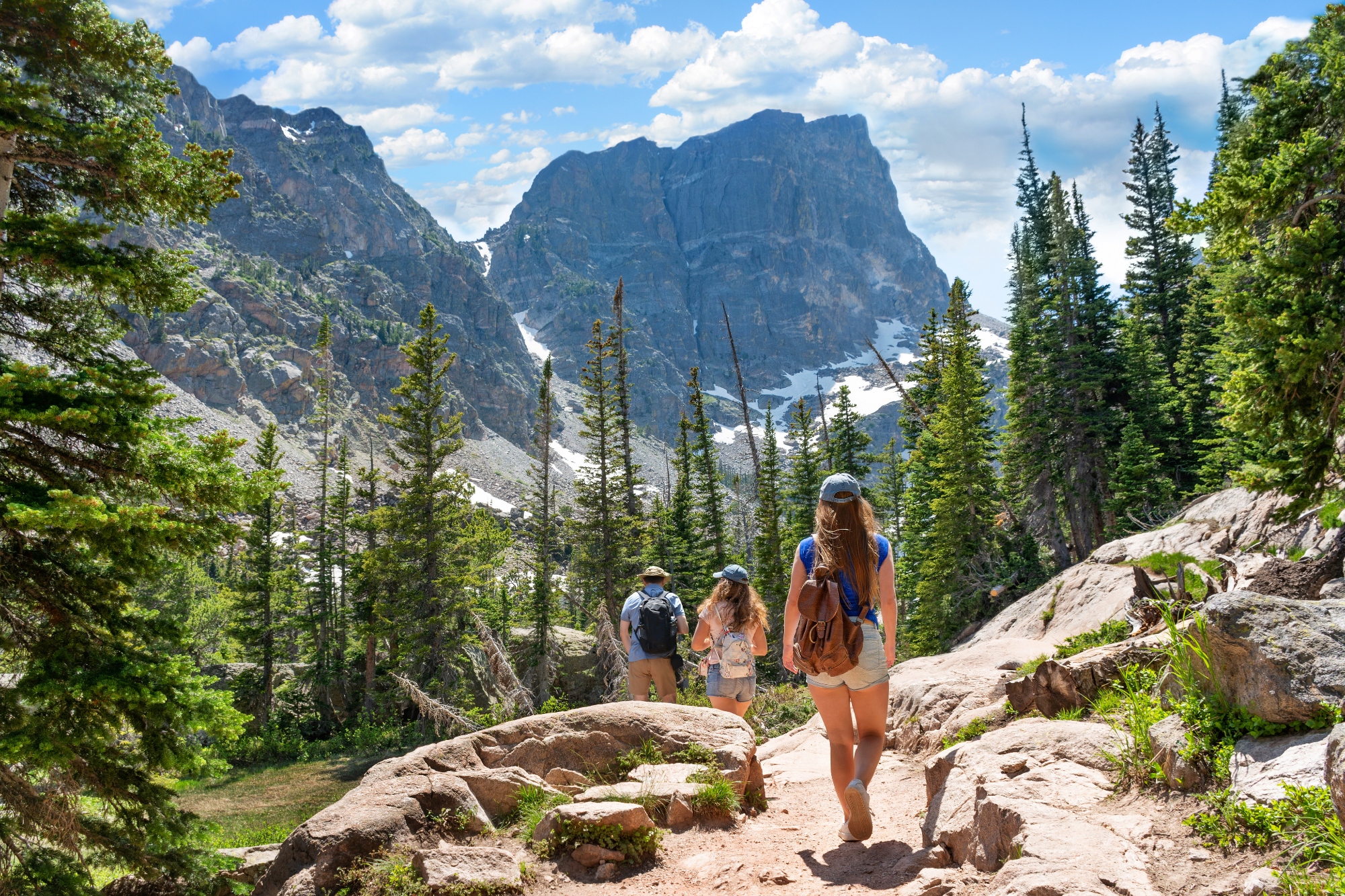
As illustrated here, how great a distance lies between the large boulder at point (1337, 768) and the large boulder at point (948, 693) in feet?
10.8

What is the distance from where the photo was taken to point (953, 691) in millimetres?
7887

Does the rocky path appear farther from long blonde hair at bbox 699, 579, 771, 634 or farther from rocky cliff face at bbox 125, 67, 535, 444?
rocky cliff face at bbox 125, 67, 535, 444

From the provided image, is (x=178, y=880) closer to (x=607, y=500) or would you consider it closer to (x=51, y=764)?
(x=51, y=764)

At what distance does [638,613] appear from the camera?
314 inches

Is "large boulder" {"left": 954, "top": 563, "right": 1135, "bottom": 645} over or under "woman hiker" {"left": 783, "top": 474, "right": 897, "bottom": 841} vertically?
under

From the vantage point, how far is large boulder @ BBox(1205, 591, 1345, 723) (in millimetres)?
3475

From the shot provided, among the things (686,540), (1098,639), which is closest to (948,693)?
(1098,639)

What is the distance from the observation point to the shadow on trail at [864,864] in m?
4.26

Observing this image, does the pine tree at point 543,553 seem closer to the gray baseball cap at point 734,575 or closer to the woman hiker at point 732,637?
the woman hiker at point 732,637

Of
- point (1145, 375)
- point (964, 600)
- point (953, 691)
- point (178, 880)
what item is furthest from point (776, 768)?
point (1145, 375)

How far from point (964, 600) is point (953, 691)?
66.5 ft

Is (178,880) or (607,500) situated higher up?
(607,500)

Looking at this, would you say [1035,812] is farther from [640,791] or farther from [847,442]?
[847,442]

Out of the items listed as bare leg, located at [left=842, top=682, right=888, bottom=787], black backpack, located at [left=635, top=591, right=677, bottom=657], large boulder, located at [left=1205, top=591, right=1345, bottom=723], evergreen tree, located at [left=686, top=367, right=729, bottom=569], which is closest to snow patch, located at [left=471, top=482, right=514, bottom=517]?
evergreen tree, located at [left=686, top=367, right=729, bottom=569]
